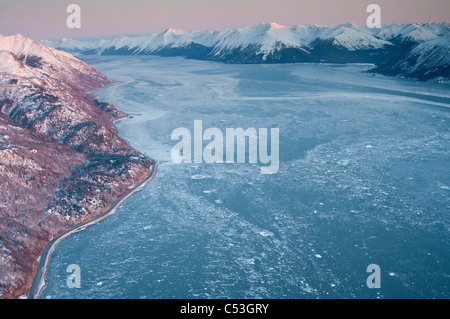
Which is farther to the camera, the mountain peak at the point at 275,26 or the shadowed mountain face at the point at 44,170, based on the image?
the mountain peak at the point at 275,26

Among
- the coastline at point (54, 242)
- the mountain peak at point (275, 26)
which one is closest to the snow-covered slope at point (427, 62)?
the coastline at point (54, 242)

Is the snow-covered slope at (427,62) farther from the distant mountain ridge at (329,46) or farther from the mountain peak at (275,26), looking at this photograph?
the mountain peak at (275,26)

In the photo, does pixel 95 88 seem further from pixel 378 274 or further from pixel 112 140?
pixel 378 274

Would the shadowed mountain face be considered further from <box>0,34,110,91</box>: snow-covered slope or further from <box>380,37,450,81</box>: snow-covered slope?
<box>380,37,450,81</box>: snow-covered slope

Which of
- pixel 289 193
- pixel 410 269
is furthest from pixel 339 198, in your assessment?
pixel 410 269

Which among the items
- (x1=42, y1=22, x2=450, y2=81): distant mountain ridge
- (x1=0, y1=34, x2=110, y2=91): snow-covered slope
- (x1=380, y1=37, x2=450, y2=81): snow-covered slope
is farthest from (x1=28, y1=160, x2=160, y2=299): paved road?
(x1=42, y1=22, x2=450, y2=81): distant mountain ridge

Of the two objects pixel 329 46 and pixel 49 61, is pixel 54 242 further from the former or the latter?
pixel 329 46

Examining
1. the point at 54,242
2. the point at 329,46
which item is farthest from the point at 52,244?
the point at 329,46
